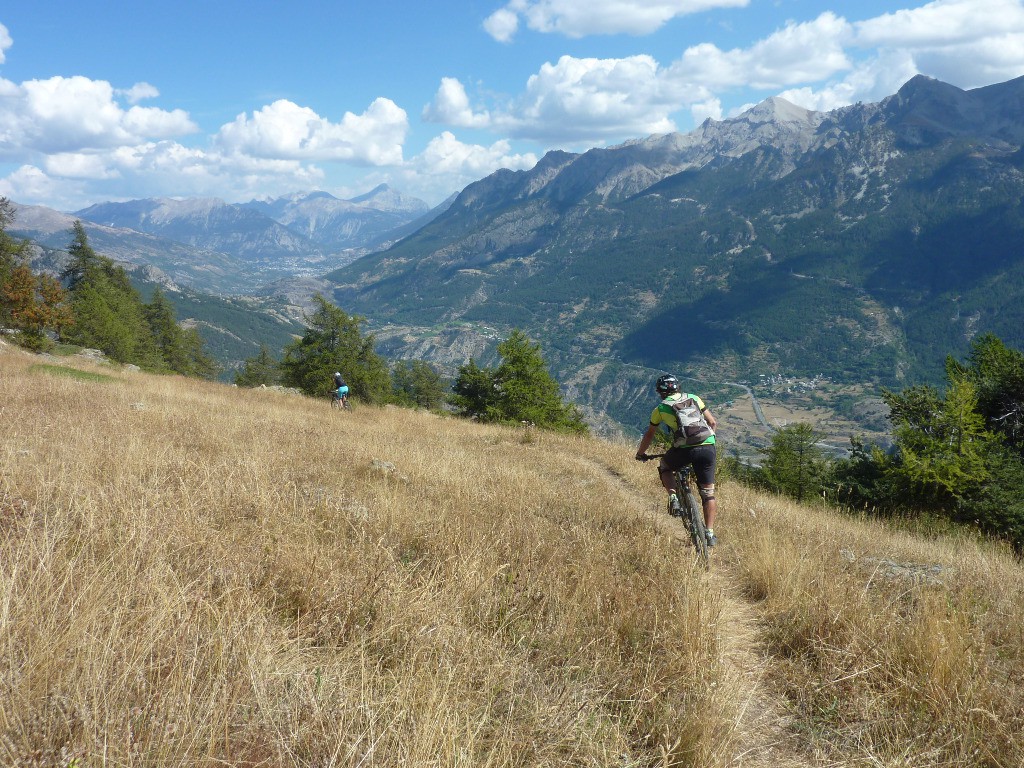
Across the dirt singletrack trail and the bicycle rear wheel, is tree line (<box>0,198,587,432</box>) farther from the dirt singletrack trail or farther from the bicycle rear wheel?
the dirt singletrack trail

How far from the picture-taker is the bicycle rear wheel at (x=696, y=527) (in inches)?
250

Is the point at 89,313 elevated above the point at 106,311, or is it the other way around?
the point at 106,311

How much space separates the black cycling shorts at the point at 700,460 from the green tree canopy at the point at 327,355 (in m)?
39.1

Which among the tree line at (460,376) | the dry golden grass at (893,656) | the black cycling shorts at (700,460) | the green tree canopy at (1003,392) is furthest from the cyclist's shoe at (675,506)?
the tree line at (460,376)

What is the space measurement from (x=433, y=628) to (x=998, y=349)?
35.5 meters

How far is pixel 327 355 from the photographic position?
43781 mm

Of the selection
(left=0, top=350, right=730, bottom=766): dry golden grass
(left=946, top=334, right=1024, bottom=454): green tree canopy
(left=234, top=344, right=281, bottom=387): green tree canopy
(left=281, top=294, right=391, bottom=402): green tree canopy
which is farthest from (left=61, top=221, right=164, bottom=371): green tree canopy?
(left=946, top=334, right=1024, bottom=454): green tree canopy

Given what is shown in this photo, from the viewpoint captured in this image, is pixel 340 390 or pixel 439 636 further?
pixel 340 390

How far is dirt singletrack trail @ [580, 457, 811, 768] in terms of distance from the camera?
310cm

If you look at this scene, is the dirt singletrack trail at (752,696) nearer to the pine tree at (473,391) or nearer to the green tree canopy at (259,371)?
the pine tree at (473,391)

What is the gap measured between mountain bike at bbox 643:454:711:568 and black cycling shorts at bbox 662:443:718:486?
0.54 feet

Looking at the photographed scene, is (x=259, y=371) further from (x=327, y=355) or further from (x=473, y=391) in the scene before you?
(x=473, y=391)

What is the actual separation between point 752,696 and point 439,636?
2282 millimetres

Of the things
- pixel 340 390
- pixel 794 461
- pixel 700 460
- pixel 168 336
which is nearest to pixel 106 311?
pixel 168 336
